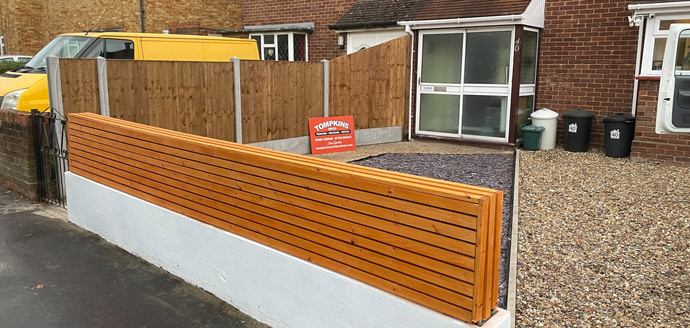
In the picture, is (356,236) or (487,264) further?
(356,236)

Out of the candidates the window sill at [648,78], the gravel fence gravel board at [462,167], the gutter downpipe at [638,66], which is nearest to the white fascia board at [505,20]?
the gutter downpipe at [638,66]

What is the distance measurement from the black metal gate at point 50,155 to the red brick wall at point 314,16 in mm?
9654

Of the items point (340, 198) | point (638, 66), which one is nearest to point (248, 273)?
point (340, 198)

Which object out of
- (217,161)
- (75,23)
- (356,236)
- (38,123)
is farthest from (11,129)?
(75,23)

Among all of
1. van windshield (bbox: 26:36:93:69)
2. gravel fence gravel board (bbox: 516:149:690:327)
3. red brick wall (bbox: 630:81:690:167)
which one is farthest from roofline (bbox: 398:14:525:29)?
van windshield (bbox: 26:36:93:69)

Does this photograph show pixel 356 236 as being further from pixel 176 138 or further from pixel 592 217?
pixel 592 217

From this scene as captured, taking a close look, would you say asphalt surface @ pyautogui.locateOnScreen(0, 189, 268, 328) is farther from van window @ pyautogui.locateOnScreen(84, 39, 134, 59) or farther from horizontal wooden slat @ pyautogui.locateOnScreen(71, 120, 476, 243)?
van window @ pyautogui.locateOnScreen(84, 39, 134, 59)

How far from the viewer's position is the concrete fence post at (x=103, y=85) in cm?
794

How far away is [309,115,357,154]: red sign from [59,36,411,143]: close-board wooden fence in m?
0.16

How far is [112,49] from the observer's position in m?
10.2

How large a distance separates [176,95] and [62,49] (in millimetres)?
2872

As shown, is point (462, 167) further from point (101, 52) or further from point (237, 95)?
point (101, 52)

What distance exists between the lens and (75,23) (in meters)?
23.1

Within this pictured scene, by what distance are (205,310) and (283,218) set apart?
1.11 m
